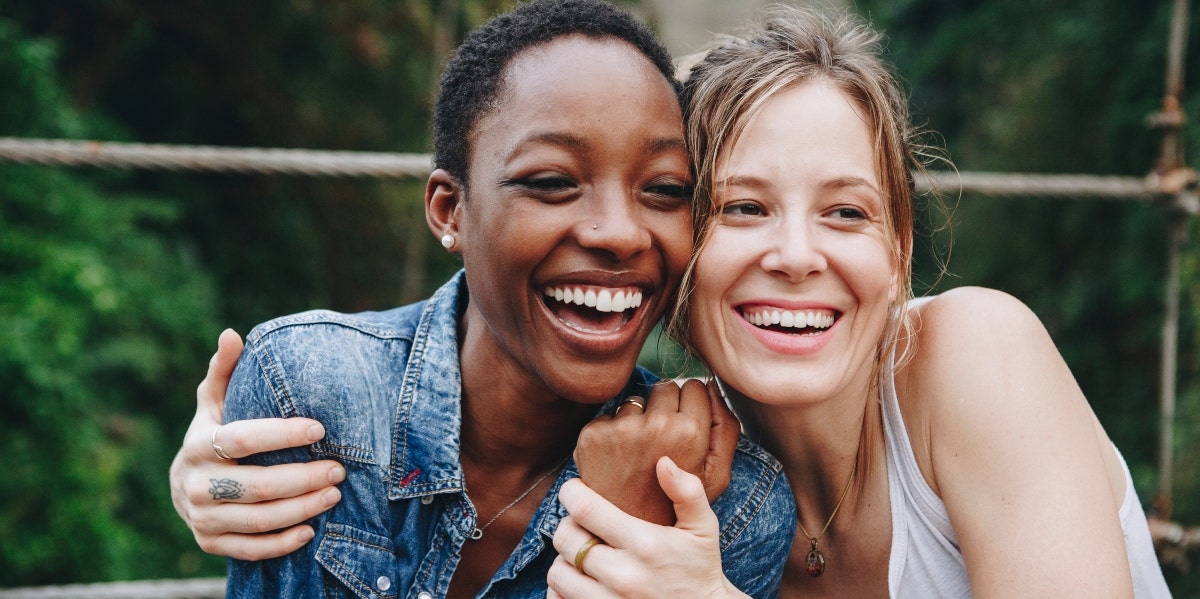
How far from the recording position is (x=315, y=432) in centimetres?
180

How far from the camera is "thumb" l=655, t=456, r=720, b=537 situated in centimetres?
168

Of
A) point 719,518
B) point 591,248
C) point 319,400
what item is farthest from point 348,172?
point 719,518

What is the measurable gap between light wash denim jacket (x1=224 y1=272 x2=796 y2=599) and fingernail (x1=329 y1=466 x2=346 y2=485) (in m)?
0.03

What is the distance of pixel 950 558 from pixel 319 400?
126cm

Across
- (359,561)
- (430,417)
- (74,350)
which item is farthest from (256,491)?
(74,350)

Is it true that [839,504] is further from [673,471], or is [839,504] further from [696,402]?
[673,471]

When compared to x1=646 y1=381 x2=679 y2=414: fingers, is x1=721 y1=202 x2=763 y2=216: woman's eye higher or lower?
higher

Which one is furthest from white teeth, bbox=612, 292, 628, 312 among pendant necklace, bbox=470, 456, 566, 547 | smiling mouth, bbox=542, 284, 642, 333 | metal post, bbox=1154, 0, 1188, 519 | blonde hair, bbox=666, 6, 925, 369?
metal post, bbox=1154, 0, 1188, 519

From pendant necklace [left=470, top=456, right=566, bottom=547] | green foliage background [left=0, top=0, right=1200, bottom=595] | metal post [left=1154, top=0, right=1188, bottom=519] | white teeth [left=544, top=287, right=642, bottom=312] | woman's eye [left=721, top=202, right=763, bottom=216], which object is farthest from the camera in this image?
green foliage background [left=0, top=0, right=1200, bottom=595]

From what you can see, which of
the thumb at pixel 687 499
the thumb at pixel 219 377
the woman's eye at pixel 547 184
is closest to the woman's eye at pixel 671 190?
the woman's eye at pixel 547 184

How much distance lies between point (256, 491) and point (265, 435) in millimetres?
105

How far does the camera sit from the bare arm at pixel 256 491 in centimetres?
177

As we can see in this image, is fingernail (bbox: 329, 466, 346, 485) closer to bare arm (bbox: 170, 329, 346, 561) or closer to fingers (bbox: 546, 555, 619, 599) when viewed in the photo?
bare arm (bbox: 170, 329, 346, 561)

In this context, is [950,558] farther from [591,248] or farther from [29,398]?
[29,398]
